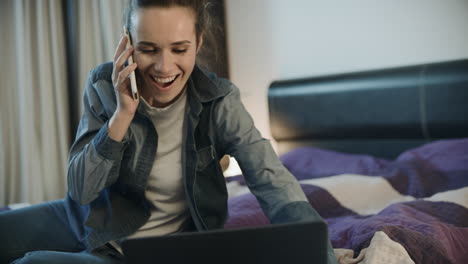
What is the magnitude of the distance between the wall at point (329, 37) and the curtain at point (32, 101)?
118cm

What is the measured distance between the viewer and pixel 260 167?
123 cm

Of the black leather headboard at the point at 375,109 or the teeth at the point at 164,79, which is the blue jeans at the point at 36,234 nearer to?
the teeth at the point at 164,79

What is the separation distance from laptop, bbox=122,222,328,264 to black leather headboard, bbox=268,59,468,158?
1892 mm

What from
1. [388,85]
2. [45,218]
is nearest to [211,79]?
[45,218]

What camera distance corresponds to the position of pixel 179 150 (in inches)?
52.0

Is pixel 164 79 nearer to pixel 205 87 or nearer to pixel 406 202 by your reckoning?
pixel 205 87

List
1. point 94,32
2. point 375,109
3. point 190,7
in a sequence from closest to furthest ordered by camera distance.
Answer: point 190,7 → point 375,109 → point 94,32

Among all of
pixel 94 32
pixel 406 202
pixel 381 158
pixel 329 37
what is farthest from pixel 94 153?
pixel 329 37

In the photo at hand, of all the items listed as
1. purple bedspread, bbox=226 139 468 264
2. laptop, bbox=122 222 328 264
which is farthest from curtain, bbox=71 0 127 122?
laptop, bbox=122 222 328 264

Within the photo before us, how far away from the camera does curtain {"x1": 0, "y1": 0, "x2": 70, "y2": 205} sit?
274 centimetres

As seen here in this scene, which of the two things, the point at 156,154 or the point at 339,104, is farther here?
the point at 339,104

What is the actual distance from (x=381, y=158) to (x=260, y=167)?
1.68 metres

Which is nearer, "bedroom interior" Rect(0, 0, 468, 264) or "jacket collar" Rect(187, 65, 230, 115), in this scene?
"jacket collar" Rect(187, 65, 230, 115)

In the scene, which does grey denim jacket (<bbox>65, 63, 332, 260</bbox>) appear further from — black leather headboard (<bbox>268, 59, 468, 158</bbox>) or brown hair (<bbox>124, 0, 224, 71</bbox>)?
black leather headboard (<bbox>268, 59, 468, 158</bbox>)
